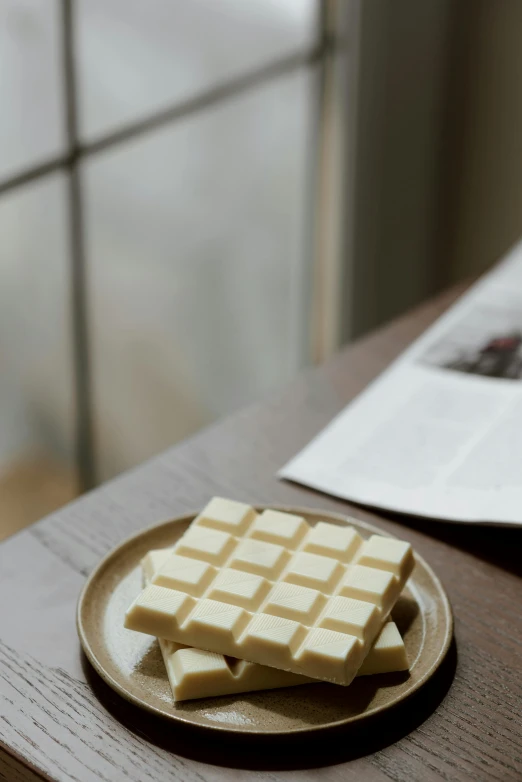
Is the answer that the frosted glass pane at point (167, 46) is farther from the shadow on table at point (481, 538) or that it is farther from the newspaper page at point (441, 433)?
the shadow on table at point (481, 538)

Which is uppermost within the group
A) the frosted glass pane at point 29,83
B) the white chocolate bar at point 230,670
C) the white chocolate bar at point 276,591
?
the frosted glass pane at point 29,83

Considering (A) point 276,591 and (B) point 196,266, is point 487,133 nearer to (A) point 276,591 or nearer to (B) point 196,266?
(B) point 196,266

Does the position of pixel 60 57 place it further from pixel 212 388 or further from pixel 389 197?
pixel 389 197

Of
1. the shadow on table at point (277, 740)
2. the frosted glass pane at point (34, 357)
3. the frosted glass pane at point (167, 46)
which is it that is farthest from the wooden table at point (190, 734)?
the frosted glass pane at point (167, 46)

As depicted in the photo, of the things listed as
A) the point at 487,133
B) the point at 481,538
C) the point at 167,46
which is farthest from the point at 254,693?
the point at 487,133

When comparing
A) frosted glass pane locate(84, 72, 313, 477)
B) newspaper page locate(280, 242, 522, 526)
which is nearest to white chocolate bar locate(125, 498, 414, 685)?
newspaper page locate(280, 242, 522, 526)

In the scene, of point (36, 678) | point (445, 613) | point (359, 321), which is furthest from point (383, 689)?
point (359, 321)

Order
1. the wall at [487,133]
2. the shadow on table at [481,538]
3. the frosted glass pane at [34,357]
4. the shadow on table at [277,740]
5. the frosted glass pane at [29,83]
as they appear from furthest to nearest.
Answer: the wall at [487,133] → the frosted glass pane at [34,357] → the frosted glass pane at [29,83] → the shadow on table at [481,538] → the shadow on table at [277,740]
